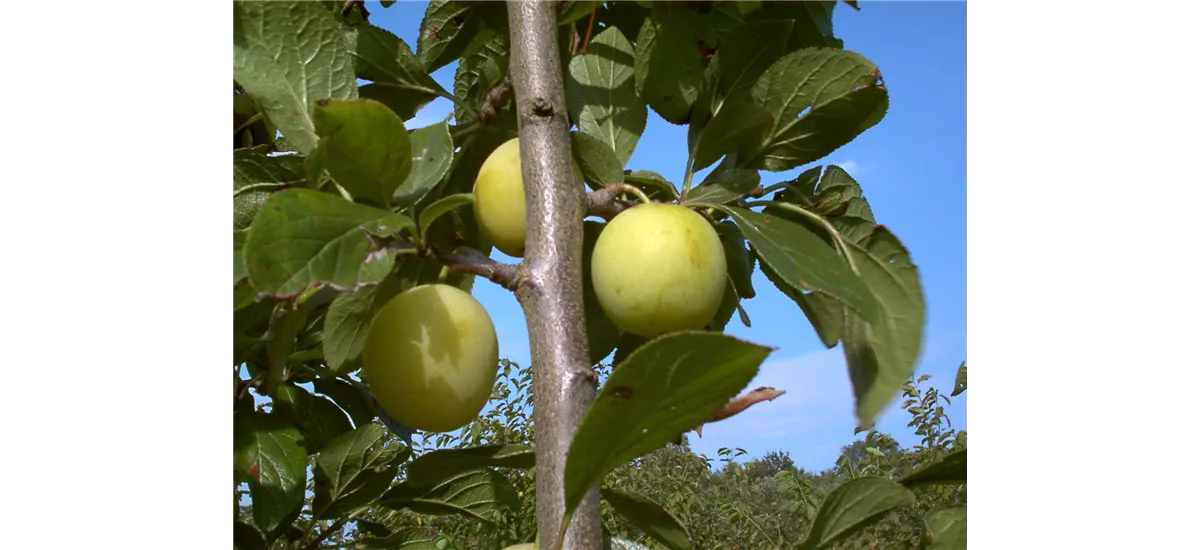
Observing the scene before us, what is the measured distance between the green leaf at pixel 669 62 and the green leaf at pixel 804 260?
0.19 meters

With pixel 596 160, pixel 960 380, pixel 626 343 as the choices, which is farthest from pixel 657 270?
pixel 960 380

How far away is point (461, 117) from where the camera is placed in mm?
1087

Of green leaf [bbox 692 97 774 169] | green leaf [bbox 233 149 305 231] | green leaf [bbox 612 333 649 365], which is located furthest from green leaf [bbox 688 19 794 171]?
green leaf [bbox 233 149 305 231]

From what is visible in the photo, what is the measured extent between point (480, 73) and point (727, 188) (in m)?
0.37

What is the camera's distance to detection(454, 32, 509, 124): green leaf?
1.04 metres

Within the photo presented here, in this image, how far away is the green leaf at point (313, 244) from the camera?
59 centimetres

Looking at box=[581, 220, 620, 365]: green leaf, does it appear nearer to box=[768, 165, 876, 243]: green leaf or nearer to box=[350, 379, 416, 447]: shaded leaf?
box=[768, 165, 876, 243]: green leaf

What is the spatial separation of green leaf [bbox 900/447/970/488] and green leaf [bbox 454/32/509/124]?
Answer: 0.60 meters

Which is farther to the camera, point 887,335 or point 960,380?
point 960,380

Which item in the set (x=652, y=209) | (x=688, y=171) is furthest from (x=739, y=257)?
(x=652, y=209)

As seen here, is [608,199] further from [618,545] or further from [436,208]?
[618,545]

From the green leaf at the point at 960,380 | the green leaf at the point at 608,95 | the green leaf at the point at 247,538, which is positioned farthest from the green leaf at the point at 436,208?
the green leaf at the point at 960,380

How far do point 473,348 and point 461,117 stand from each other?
1.37ft

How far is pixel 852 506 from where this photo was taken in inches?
31.7
